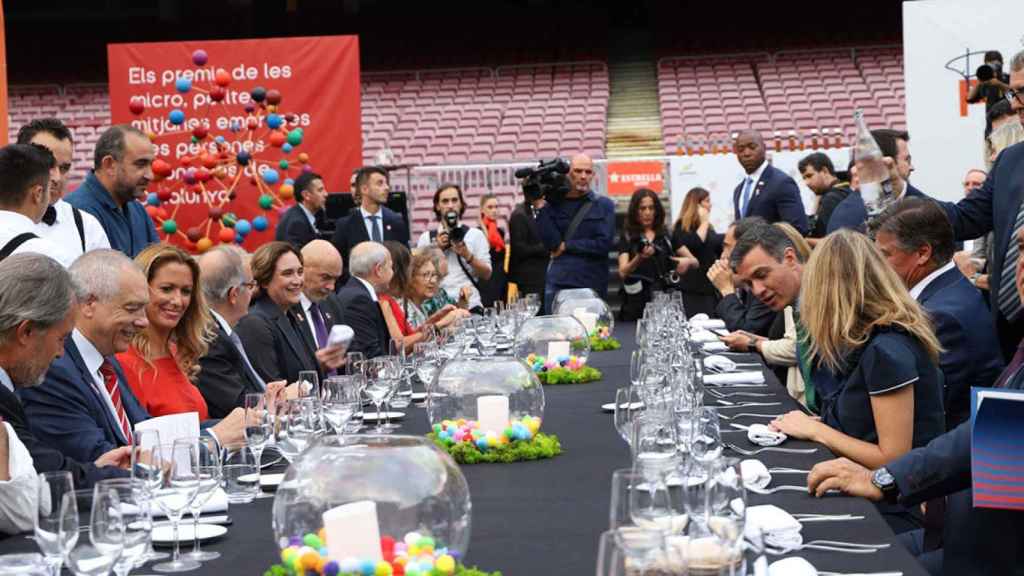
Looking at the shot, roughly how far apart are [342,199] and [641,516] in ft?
20.8

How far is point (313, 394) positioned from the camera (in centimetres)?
275

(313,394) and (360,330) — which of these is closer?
(313,394)

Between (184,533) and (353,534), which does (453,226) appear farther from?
(353,534)

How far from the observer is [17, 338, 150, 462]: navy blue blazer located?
101 inches

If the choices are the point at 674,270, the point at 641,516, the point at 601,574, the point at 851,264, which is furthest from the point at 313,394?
the point at 674,270

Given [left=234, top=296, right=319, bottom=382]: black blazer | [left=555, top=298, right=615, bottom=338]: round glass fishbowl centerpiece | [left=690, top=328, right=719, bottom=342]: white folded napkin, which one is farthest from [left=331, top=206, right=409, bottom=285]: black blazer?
[left=234, top=296, right=319, bottom=382]: black blazer

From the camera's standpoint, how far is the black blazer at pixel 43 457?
7.13 ft

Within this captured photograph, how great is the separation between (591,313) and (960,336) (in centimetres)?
232

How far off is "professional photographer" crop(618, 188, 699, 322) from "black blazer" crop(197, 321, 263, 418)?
3.95 m

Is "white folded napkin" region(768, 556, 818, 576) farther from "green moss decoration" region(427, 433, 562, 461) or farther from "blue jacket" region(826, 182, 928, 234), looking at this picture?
"blue jacket" region(826, 182, 928, 234)

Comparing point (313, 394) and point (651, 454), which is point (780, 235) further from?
point (651, 454)

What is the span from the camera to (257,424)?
7.65 feet

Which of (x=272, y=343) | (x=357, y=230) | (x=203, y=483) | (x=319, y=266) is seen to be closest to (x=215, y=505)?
(x=203, y=483)

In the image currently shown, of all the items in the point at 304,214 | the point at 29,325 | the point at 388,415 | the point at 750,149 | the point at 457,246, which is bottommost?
the point at 388,415
